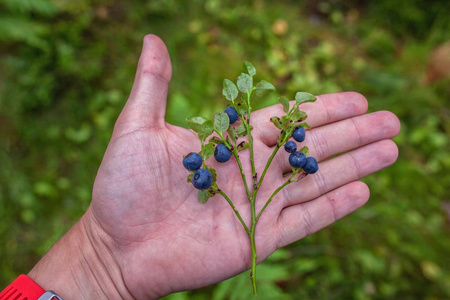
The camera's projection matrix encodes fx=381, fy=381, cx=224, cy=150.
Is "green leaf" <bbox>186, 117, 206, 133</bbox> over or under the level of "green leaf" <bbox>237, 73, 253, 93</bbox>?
under

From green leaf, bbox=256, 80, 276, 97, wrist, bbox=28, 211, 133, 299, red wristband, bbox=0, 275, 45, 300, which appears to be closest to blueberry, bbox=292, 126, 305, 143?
green leaf, bbox=256, 80, 276, 97

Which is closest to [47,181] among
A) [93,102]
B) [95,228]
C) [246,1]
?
[93,102]

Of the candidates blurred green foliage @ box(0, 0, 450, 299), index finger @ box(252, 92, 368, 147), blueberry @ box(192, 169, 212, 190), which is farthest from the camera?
blurred green foliage @ box(0, 0, 450, 299)

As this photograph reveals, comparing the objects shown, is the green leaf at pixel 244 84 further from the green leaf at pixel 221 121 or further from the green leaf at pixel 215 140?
A: the green leaf at pixel 215 140

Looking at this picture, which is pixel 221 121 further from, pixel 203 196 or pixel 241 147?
pixel 203 196

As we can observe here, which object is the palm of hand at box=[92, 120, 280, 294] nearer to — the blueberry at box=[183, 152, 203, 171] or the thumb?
the thumb

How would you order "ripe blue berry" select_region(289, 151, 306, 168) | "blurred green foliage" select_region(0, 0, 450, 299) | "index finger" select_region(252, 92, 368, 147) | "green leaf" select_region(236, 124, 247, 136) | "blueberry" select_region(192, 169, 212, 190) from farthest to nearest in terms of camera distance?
"blurred green foliage" select_region(0, 0, 450, 299) → "index finger" select_region(252, 92, 368, 147) → "green leaf" select_region(236, 124, 247, 136) → "ripe blue berry" select_region(289, 151, 306, 168) → "blueberry" select_region(192, 169, 212, 190)

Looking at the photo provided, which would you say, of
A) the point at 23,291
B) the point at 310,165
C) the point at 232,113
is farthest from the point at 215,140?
the point at 23,291

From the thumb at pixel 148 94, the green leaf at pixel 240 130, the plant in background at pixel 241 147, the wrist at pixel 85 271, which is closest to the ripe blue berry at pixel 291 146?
A: the plant in background at pixel 241 147
